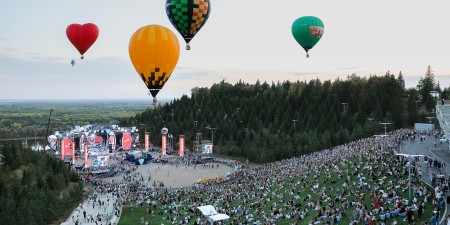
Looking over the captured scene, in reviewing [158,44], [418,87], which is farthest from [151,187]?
[418,87]

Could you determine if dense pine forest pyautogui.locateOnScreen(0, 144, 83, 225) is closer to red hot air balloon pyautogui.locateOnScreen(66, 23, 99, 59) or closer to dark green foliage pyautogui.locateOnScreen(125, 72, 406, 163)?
red hot air balloon pyautogui.locateOnScreen(66, 23, 99, 59)

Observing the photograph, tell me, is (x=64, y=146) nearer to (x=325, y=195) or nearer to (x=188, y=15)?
(x=188, y=15)

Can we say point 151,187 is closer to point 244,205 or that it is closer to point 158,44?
point 244,205

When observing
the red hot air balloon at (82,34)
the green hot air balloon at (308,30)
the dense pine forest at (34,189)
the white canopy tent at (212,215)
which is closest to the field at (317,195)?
the white canopy tent at (212,215)

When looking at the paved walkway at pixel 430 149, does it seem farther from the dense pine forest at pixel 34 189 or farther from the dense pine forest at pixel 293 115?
the dense pine forest at pixel 34 189

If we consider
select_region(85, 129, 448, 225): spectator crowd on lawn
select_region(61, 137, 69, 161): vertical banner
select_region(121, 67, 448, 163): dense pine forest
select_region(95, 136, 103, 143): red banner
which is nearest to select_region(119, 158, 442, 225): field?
select_region(85, 129, 448, 225): spectator crowd on lawn
